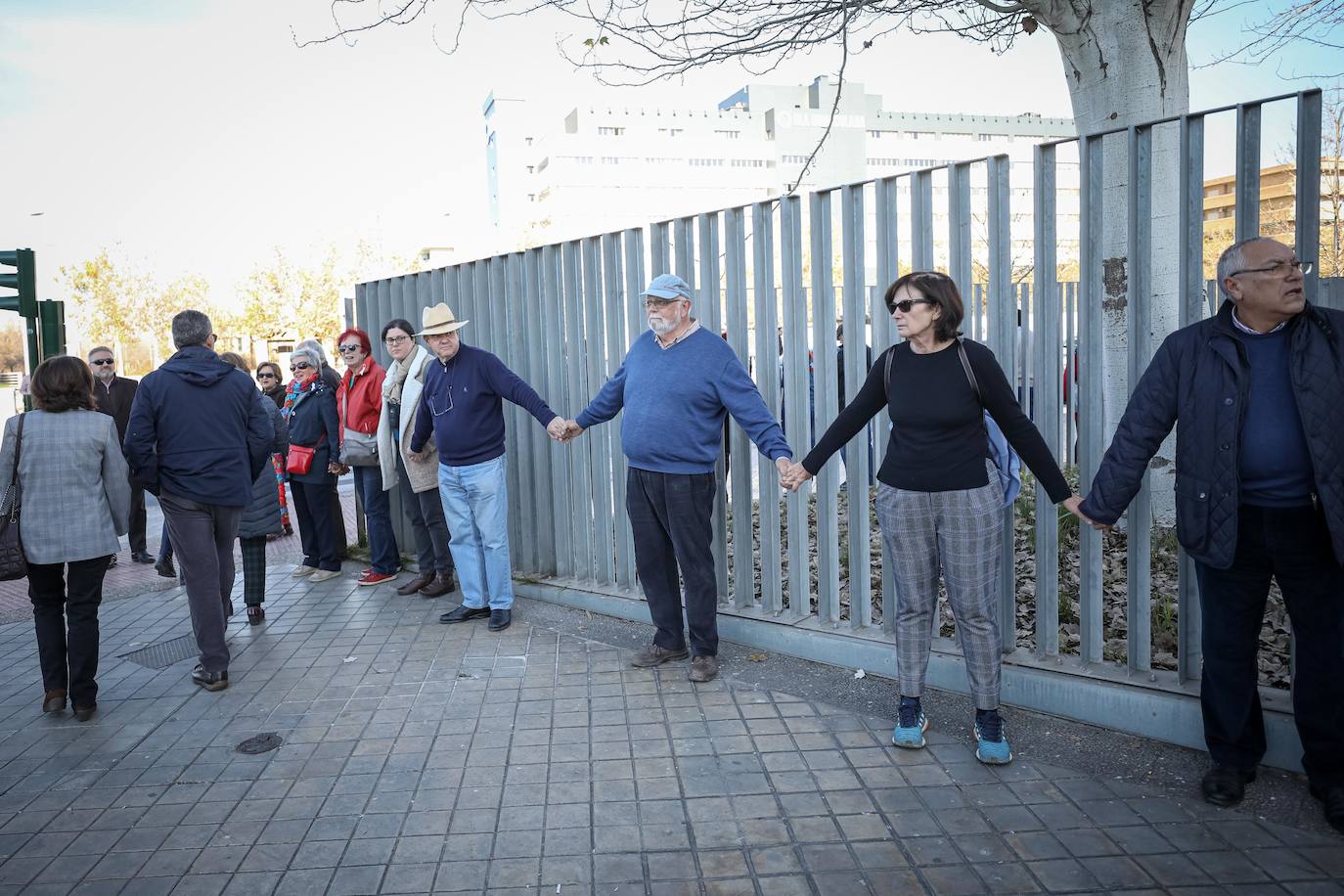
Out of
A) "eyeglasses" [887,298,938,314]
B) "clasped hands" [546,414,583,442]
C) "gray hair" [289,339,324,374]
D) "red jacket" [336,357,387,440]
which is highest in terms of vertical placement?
"eyeglasses" [887,298,938,314]

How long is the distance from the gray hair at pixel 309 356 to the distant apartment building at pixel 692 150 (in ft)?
334

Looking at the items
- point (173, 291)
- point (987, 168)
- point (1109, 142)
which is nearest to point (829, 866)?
point (987, 168)

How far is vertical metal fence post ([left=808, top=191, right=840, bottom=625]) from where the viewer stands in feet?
18.2

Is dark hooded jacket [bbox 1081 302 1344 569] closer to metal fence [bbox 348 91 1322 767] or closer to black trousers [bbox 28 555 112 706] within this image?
metal fence [bbox 348 91 1322 767]

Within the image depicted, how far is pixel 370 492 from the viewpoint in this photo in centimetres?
812

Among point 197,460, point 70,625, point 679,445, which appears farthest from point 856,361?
point 70,625

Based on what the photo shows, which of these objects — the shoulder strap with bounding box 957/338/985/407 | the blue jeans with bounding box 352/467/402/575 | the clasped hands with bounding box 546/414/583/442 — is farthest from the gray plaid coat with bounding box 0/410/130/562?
the shoulder strap with bounding box 957/338/985/407

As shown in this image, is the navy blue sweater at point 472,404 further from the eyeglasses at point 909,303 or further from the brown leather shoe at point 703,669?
the eyeglasses at point 909,303

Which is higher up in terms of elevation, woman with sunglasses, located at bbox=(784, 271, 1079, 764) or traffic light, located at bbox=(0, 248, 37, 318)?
traffic light, located at bbox=(0, 248, 37, 318)

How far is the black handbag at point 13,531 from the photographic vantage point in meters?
5.23

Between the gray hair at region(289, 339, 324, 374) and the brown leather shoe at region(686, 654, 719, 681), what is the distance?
4.42 meters

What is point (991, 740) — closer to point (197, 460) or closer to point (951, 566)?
point (951, 566)

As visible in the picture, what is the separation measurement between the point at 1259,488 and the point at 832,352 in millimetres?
2396

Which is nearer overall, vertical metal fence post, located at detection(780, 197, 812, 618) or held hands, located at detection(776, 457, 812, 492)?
held hands, located at detection(776, 457, 812, 492)
